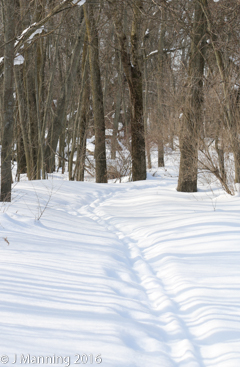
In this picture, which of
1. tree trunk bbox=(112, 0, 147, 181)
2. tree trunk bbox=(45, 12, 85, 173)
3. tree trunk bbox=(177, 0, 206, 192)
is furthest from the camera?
tree trunk bbox=(45, 12, 85, 173)

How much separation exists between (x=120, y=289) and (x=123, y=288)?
34mm

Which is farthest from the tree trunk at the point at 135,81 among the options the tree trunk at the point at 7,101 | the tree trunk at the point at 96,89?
the tree trunk at the point at 7,101

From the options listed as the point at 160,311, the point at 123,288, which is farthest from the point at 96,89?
the point at 160,311

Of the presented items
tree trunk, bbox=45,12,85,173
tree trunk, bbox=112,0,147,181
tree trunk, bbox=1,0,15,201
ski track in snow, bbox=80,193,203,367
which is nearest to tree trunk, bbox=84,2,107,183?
tree trunk, bbox=112,0,147,181

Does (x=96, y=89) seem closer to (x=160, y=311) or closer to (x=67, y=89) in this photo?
(x=67, y=89)

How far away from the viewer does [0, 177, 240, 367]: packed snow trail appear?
80.2 inches

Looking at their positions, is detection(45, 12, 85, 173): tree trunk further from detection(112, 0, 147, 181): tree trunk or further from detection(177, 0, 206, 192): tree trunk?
detection(177, 0, 206, 192): tree trunk

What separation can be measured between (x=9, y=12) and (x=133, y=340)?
207 inches

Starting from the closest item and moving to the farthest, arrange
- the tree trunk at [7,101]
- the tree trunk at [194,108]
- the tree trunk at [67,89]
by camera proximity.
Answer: the tree trunk at [7,101], the tree trunk at [194,108], the tree trunk at [67,89]

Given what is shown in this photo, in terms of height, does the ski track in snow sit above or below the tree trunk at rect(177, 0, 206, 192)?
below

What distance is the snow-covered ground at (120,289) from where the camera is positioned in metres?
2.01

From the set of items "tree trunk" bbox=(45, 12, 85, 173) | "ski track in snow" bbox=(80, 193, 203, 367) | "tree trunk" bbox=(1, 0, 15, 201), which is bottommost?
"ski track in snow" bbox=(80, 193, 203, 367)

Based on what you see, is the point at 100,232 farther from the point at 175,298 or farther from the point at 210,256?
the point at 175,298

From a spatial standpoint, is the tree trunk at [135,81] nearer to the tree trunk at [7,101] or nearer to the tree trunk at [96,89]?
the tree trunk at [96,89]
